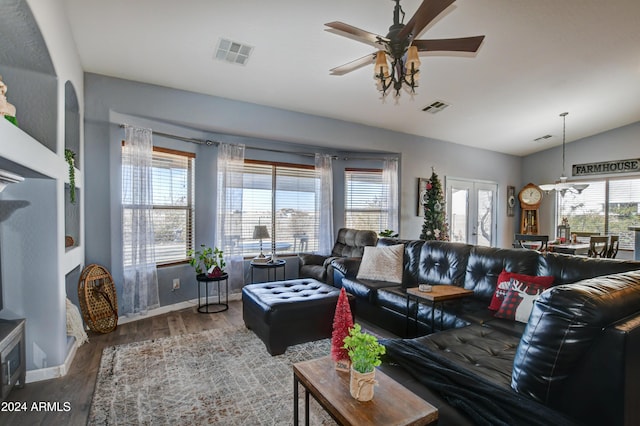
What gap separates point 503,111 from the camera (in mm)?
5285

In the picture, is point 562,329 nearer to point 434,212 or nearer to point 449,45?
point 449,45

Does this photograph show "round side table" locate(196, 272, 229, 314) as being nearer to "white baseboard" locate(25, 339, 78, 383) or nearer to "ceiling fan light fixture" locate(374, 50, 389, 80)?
"white baseboard" locate(25, 339, 78, 383)

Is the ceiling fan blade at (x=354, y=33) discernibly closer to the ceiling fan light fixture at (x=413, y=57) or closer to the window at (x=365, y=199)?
the ceiling fan light fixture at (x=413, y=57)

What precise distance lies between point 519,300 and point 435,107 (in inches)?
139

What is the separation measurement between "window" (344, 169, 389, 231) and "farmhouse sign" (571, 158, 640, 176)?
194 inches

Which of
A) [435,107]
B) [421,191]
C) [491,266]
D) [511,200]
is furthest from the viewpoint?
[511,200]

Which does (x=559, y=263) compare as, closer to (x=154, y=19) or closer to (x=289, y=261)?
(x=289, y=261)

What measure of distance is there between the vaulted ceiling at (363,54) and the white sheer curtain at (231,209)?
33.1 inches

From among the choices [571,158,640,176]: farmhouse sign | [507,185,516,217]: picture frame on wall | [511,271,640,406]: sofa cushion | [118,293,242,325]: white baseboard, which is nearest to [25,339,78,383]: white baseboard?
[118,293,242,325]: white baseboard

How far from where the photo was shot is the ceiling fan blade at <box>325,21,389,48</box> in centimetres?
216

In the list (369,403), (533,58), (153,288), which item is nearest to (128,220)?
(153,288)

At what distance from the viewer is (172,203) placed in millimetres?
4230

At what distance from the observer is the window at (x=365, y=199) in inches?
231

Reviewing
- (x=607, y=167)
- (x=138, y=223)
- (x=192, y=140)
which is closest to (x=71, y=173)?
(x=138, y=223)
